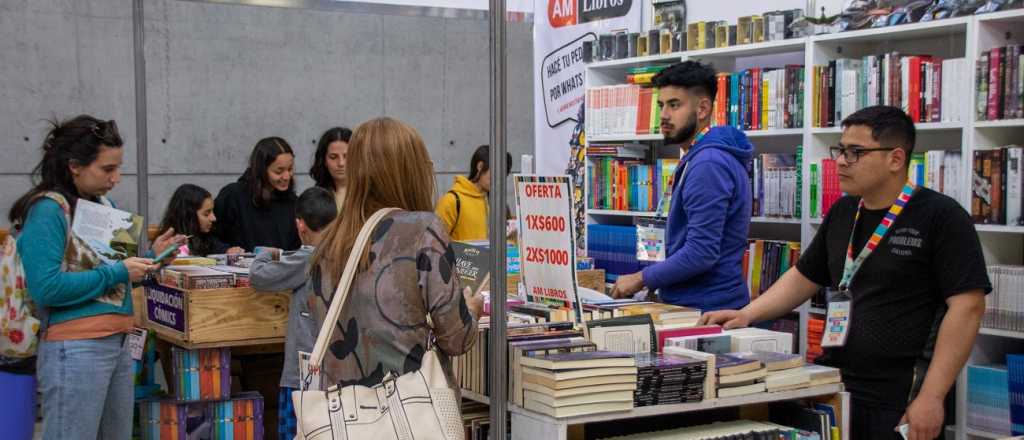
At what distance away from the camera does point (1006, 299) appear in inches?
179

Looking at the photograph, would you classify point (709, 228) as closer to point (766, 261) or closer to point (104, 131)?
point (766, 261)

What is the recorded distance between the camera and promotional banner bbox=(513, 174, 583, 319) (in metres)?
3.24

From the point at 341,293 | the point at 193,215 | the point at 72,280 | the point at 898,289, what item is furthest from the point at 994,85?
the point at 193,215

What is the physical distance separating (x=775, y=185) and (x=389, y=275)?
342 centimetres

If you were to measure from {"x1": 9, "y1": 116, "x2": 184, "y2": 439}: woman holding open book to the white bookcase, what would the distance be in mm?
3257

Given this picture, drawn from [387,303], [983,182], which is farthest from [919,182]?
[387,303]

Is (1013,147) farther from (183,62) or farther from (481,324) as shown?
(183,62)

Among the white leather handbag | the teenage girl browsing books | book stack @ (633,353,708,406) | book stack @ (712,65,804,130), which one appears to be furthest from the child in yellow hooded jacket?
the white leather handbag

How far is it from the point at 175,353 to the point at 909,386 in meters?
2.78

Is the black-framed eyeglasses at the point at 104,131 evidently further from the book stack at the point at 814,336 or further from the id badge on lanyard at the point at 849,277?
the book stack at the point at 814,336

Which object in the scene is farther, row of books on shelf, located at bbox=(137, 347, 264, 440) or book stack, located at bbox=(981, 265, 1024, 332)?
book stack, located at bbox=(981, 265, 1024, 332)

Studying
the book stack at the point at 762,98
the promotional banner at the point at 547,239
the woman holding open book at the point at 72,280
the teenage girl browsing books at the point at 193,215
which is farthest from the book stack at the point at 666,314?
the teenage girl browsing books at the point at 193,215

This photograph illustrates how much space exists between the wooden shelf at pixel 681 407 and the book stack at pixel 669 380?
0.06 ft

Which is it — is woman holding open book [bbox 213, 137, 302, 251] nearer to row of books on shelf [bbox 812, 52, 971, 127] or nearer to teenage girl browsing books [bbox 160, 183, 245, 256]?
teenage girl browsing books [bbox 160, 183, 245, 256]
